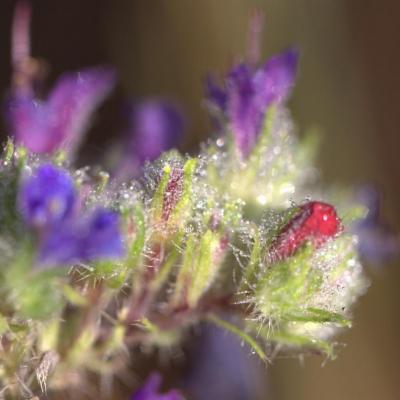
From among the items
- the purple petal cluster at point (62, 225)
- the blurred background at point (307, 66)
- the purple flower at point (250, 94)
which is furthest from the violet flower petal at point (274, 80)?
the blurred background at point (307, 66)

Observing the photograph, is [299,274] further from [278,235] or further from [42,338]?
[42,338]

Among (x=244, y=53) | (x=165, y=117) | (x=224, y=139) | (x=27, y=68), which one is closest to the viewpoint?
(x=224, y=139)

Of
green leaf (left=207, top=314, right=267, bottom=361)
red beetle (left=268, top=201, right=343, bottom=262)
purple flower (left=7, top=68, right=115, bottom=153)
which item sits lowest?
green leaf (left=207, top=314, right=267, bottom=361)

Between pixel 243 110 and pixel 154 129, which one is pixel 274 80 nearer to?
pixel 243 110

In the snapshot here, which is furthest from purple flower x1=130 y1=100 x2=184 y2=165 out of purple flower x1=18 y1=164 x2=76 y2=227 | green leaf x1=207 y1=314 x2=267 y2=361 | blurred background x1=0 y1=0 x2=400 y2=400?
blurred background x1=0 y1=0 x2=400 y2=400

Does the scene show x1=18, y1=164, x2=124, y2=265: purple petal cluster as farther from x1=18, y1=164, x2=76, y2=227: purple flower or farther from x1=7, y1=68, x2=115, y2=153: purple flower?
x1=7, y1=68, x2=115, y2=153: purple flower

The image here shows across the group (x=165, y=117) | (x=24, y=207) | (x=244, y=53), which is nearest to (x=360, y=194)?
(x=165, y=117)
